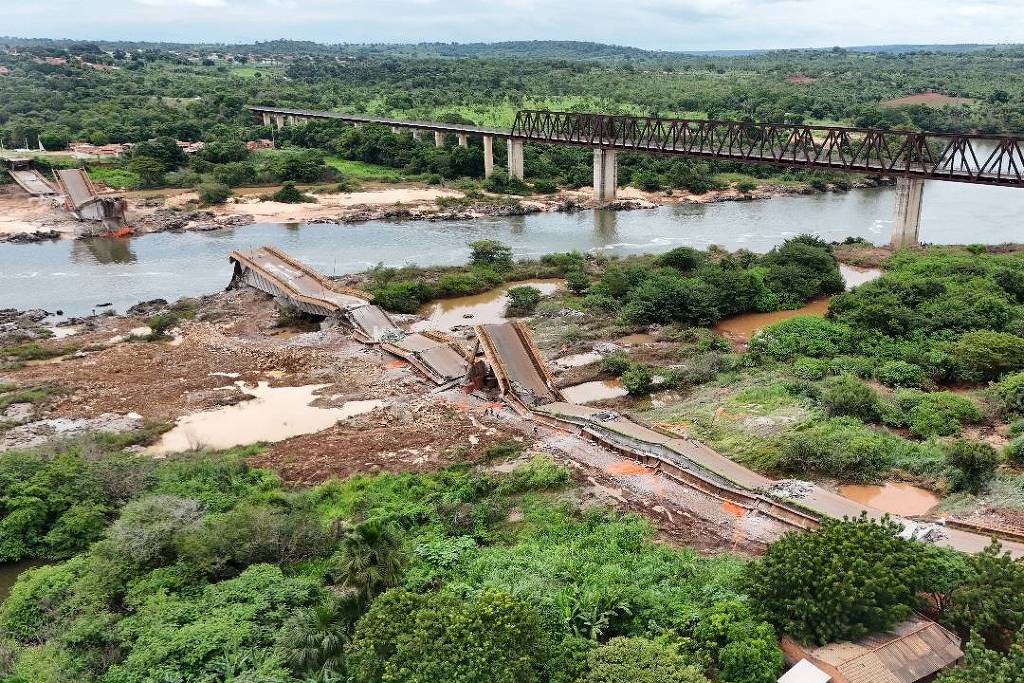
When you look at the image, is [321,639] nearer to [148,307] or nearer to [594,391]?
[594,391]


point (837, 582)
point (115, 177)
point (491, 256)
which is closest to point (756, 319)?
point (491, 256)

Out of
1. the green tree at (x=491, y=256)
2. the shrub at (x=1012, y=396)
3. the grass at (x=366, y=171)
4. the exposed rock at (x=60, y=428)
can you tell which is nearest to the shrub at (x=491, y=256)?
the green tree at (x=491, y=256)

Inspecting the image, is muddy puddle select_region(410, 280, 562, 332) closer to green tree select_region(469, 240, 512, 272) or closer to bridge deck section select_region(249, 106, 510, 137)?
green tree select_region(469, 240, 512, 272)

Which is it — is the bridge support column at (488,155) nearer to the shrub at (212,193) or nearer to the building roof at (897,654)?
the shrub at (212,193)

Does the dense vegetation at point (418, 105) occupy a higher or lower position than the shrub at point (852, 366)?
higher

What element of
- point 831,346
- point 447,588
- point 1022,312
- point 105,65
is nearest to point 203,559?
point 447,588

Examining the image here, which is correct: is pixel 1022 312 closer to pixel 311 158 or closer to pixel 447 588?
pixel 447 588
